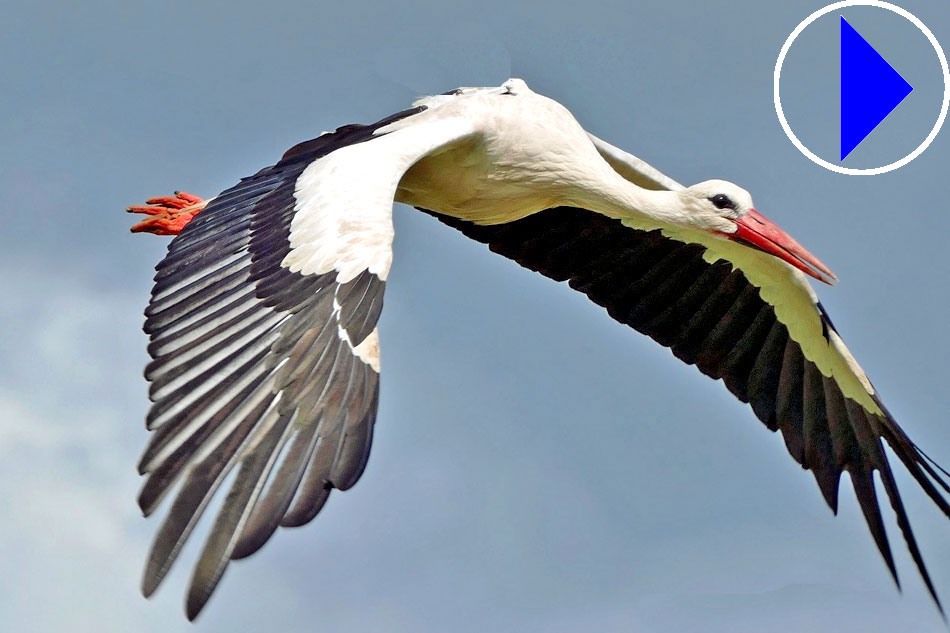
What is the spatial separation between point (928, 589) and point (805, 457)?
125 centimetres

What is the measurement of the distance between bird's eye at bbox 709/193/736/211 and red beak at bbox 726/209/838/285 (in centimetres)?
10

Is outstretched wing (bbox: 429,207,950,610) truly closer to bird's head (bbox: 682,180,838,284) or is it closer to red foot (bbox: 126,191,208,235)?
bird's head (bbox: 682,180,838,284)

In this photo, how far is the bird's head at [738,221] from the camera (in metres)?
9.52

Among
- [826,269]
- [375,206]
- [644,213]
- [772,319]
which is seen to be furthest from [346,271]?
[772,319]

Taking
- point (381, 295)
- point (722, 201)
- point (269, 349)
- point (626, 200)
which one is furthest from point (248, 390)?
point (722, 201)

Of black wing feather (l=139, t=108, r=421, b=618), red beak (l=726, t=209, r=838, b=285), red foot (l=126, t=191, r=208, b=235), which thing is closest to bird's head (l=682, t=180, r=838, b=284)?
red beak (l=726, t=209, r=838, b=285)

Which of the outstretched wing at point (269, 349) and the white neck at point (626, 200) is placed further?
the white neck at point (626, 200)

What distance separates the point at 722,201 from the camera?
9523 mm

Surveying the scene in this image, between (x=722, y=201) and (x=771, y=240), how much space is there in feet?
1.24

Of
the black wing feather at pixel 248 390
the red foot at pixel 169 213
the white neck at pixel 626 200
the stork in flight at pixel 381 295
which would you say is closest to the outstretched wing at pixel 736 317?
the stork in flight at pixel 381 295

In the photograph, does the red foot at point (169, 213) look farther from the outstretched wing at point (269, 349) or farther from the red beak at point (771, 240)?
the red beak at point (771, 240)

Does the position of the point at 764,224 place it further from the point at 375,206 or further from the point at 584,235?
the point at 375,206

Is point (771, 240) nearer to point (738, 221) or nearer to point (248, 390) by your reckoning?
point (738, 221)

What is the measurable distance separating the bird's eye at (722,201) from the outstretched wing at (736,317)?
2.23 ft
